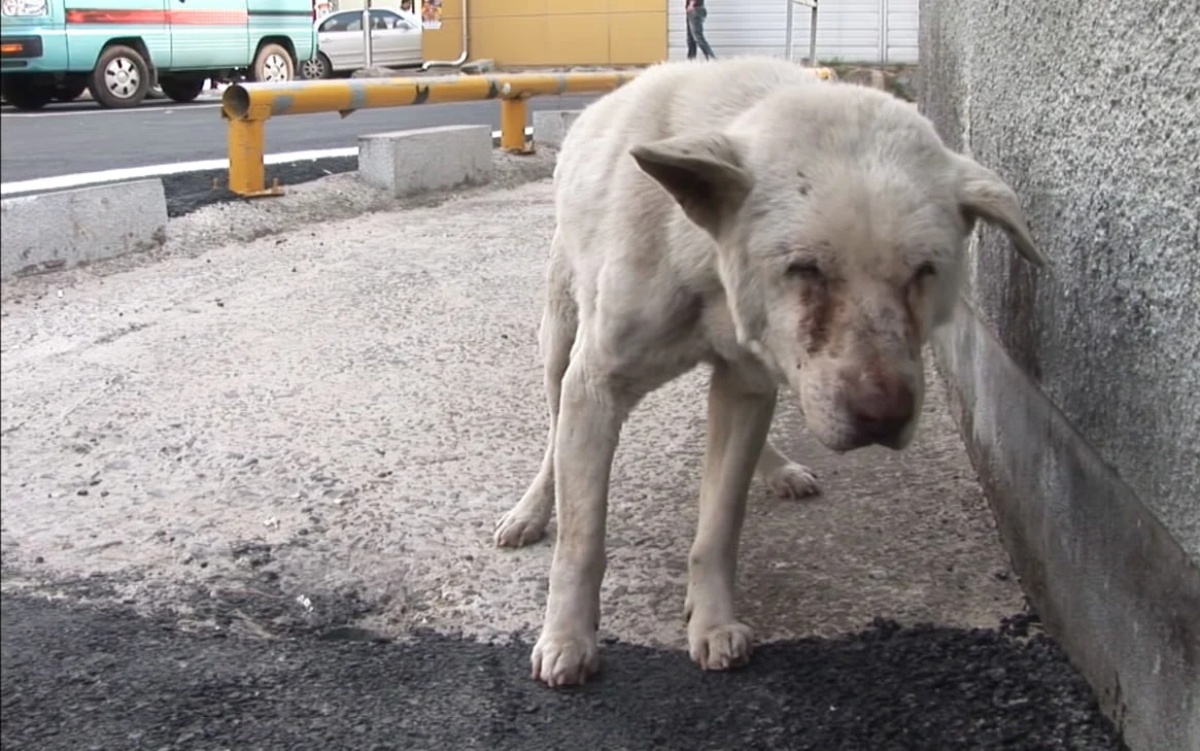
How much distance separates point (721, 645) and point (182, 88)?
1738mm

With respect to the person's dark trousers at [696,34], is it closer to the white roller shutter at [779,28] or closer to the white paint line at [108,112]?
the white roller shutter at [779,28]

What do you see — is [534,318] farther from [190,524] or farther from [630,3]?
[630,3]

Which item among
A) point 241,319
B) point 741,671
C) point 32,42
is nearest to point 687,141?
point 741,671

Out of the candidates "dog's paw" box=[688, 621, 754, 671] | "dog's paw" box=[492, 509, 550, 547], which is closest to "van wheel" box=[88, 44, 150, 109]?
"dog's paw" box=[688, 621, 754, 671]

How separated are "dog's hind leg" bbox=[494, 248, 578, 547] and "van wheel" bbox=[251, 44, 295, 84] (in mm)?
1645

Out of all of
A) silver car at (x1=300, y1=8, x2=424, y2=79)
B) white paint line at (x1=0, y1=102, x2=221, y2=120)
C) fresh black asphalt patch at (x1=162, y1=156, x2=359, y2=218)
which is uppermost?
silver car at (x1=300, y1=8, x2=424, y2=79)

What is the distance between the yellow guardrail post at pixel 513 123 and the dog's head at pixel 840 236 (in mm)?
7901

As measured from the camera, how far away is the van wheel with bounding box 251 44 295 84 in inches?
68.6

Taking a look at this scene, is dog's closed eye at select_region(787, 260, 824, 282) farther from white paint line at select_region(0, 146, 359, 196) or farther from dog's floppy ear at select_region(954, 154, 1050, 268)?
white paint line at select_region(0, 146, 359, 196)

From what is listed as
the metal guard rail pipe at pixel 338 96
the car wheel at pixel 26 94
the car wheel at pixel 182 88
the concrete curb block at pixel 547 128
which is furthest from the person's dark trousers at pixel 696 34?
the concrete curb block at pixel 547 128

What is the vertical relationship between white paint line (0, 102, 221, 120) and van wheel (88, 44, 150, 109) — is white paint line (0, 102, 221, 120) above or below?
below

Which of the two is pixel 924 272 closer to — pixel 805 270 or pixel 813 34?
pixel 805 270

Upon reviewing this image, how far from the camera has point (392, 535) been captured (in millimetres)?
3566

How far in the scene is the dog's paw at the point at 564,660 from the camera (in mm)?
2820
